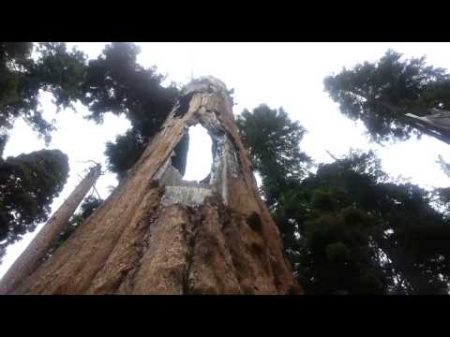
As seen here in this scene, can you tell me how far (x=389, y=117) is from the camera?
20750 mm

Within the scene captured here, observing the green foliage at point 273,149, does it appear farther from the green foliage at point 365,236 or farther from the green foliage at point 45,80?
the green foliage at point 45,80

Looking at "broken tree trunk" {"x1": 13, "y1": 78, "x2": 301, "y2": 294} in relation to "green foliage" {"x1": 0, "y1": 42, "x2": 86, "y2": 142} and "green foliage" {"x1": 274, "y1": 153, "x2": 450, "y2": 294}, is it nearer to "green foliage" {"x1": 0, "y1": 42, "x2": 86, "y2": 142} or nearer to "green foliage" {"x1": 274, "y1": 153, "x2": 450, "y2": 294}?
"green foliage" {"x1": 274, "y1": 153, "x2": 450, "y2": 294}

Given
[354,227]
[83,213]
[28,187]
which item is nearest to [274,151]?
[354,227]

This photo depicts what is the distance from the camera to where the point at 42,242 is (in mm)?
10500

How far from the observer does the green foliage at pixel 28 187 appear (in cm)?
1373

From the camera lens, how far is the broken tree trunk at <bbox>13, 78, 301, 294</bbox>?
426 centimetres

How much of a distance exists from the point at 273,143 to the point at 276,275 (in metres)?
13.5

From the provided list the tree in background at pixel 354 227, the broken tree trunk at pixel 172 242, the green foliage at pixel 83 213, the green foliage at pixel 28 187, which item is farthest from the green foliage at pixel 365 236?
the green foliage at pixel 28 187

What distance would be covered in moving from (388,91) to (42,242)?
60.3ft

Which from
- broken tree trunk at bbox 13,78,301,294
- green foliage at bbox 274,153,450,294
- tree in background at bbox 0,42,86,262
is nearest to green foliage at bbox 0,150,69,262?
tree in background at bbox 0,42,86,262

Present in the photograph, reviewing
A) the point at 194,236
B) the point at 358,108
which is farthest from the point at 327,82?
the point at 194,236

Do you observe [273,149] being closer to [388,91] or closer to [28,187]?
[388,91]
